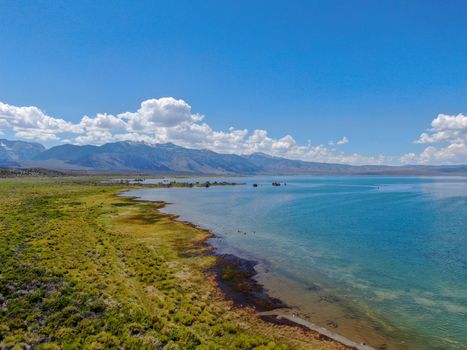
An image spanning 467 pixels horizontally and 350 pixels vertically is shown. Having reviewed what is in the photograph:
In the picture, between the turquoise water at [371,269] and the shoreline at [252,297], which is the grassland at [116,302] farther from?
the turquoise water at [371,269]

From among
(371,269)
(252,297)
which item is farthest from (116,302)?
(371,269)

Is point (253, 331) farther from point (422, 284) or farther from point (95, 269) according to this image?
point (422, 284)

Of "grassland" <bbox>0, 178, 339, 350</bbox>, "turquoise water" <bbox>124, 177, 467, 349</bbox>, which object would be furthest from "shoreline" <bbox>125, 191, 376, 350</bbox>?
"turquoise water" <bbox>124, 177, 467, 349</bbox>

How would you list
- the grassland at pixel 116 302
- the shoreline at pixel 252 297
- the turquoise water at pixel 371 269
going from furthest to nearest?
the turquoise water at pixel 371 269 → the shoreline at pixel 252 297 → the grassland at pixel 116 302

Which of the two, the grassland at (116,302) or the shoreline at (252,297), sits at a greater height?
the grassland at (116,302)

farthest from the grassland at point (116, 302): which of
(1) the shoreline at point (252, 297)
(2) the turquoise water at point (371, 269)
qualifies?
(2) the turquoise water at point (371, 269)

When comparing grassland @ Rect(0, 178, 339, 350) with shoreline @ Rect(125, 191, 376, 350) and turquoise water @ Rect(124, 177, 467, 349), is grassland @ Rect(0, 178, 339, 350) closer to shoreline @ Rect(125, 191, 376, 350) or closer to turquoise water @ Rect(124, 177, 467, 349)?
shoreline @ Rect(125, 191, 376, 350)
